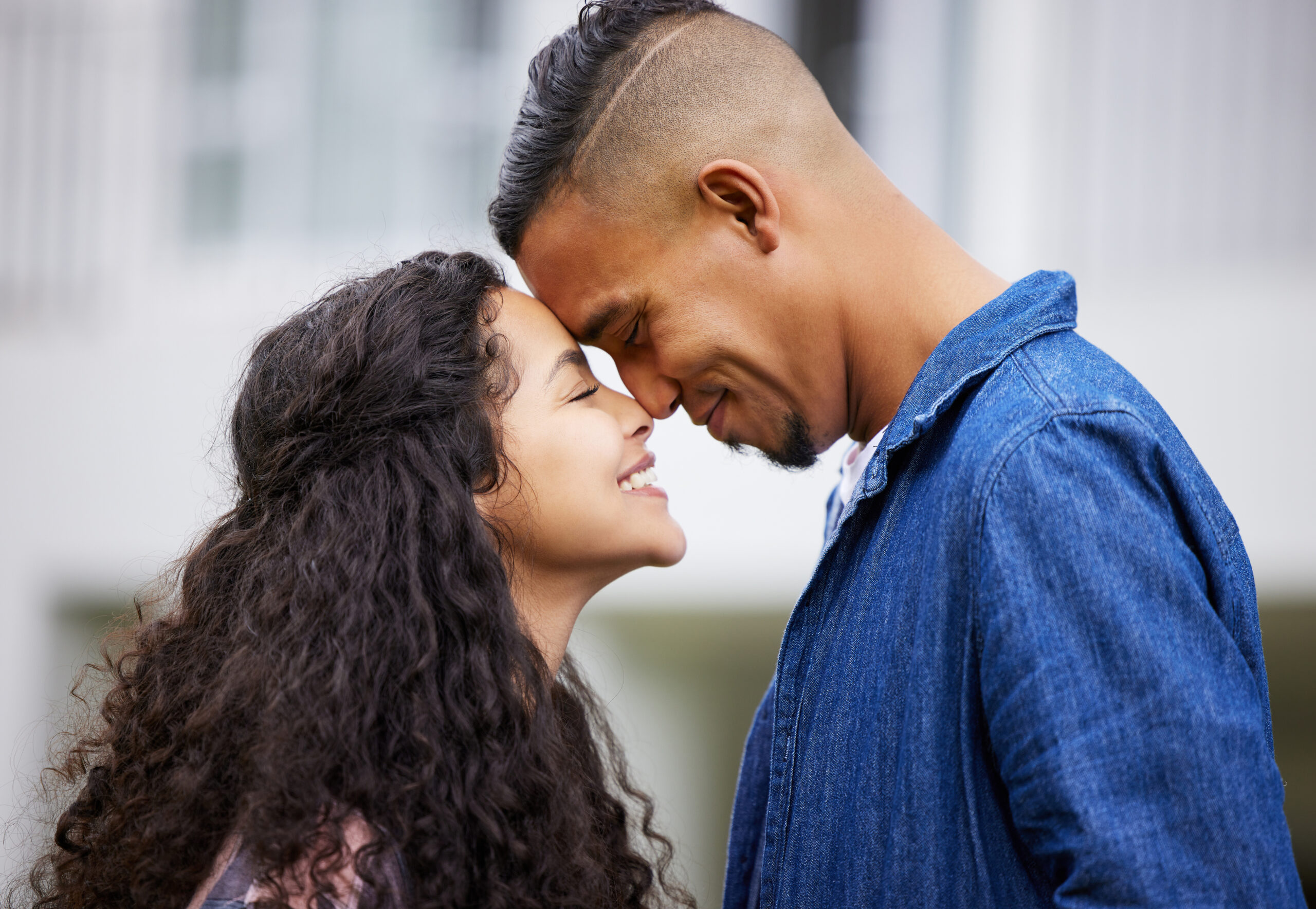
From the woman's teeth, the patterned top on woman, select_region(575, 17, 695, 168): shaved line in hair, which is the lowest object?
the patterned top on woman

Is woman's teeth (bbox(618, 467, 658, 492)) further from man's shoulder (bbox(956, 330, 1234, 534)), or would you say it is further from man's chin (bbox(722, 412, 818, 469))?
man's shoulder (bbox(956, 330, 1234, 534))

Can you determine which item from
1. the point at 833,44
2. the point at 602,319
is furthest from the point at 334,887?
the point at 833,44

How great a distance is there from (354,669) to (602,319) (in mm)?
758

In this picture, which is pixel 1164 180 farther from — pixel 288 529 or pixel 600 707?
pixel 288 529

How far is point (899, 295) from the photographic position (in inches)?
74.1

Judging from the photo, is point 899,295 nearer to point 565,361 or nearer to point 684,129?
point 684,129

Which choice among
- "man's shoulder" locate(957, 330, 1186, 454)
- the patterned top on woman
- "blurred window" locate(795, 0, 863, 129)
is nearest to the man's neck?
"man's shoulder" locate(957, 330, 1186, 454)

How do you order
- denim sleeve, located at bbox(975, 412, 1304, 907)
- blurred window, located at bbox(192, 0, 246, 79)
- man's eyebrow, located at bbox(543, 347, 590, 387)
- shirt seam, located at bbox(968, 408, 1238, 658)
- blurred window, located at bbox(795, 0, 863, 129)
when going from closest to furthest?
denim sleeve, located at bbox(975, 412, 1304, 907)
shirt seam, located at bbox(968, 408, 1238, 658)
man's eyebrow, located at bbox(543, 347, 590, 387)
blurred window, located at bbox(795, 0, 863, 129)
blurred window, located at bbox(192, 0, 246, 79)

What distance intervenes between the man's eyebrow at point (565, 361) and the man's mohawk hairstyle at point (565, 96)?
0.78 feet

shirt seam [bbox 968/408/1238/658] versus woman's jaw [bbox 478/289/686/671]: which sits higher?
shirt seam [bbox 968/408/1238/658]

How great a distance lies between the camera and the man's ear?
1.87 m

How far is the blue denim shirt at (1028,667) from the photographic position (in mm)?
1309

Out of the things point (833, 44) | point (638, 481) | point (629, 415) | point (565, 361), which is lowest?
point (638, 481)

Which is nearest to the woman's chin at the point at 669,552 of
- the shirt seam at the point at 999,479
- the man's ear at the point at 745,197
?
the man's ear at the point at 745,197
